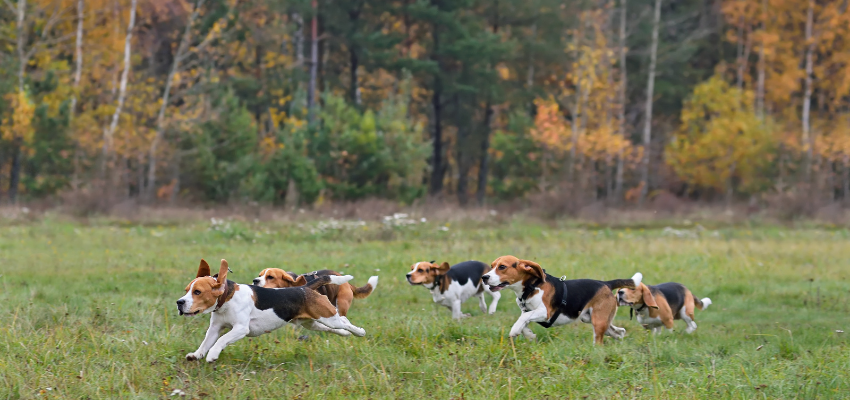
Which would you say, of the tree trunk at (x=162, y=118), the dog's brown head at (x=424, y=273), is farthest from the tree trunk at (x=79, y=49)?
the dog's brown head at (x=424, y=273)

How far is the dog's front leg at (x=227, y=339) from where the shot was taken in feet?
23.7

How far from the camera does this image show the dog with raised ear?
9.43m

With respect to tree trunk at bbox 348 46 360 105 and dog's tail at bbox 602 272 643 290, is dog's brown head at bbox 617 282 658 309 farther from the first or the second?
tree trunk at bbox 348 46 360 105

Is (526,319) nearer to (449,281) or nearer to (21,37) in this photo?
(449,281)

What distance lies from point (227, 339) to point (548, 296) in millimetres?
3353

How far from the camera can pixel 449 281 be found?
1172cm

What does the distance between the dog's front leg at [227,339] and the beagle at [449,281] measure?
416 centimetres

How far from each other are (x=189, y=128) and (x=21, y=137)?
6708 mm

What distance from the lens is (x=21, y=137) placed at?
3170 cm

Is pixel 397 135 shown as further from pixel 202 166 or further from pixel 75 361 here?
pixel 75 361

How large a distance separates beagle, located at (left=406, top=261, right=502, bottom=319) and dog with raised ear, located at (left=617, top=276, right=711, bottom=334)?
2.44 metres

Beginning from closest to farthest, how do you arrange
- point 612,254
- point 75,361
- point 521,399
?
point 521,399
point 75,361
point 612,254

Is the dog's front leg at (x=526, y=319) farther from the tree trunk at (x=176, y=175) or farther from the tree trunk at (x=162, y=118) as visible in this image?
the tree trunk at (x=162, y=118)

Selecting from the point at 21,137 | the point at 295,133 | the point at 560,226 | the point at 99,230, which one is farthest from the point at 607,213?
the point at 21,137
